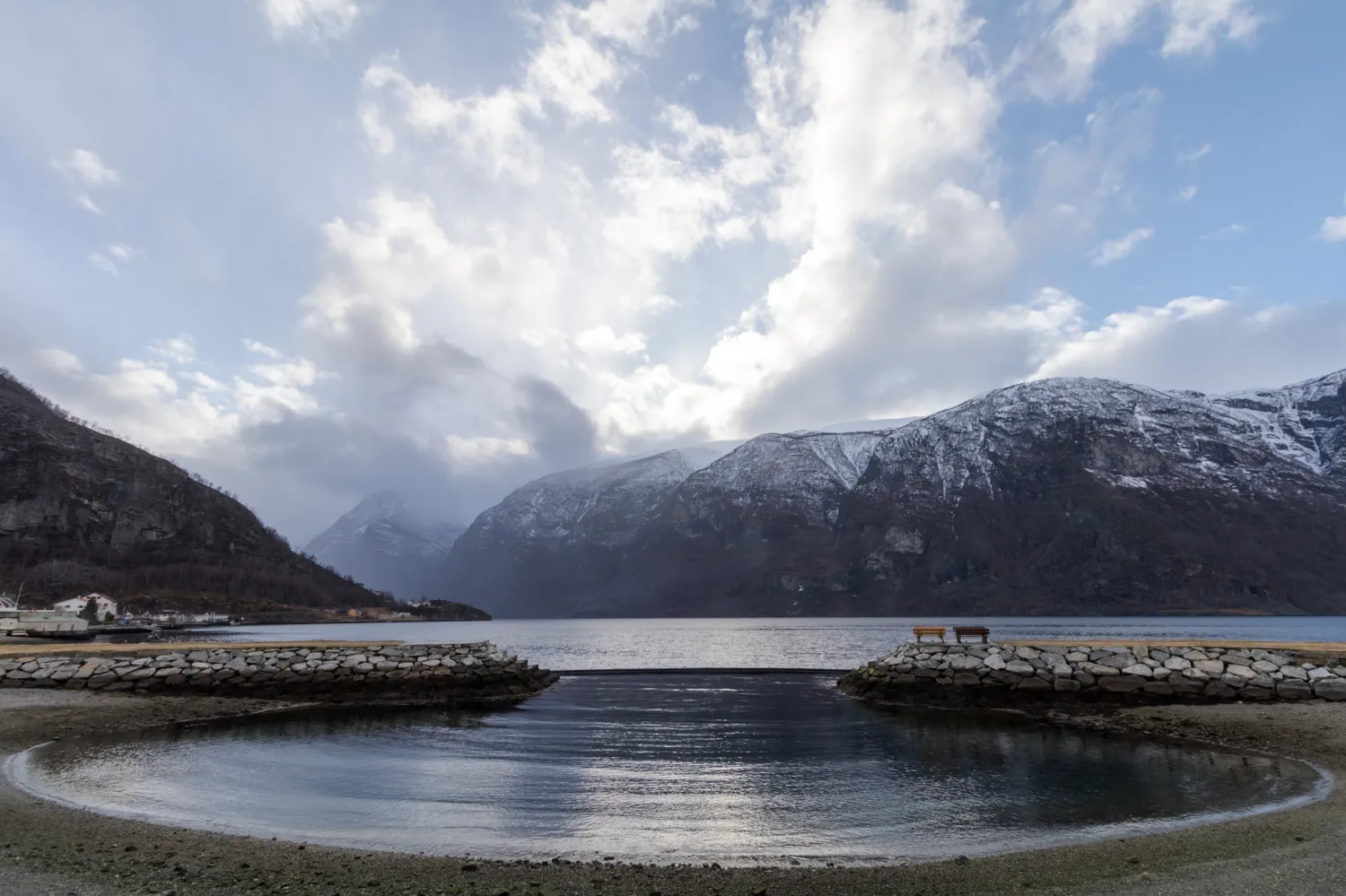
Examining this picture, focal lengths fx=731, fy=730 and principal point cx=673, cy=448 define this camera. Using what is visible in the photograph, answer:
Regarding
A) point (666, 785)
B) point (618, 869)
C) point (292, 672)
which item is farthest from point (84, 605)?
point (618, 869)

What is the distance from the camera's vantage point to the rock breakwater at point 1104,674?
32.3 m

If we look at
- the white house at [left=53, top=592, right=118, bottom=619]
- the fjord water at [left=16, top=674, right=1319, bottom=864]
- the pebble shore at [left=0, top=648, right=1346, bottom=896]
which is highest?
the white house at [left=53, top=592, right=118, bottom=619]

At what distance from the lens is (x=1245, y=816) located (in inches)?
619

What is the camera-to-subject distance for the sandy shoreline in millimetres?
11258

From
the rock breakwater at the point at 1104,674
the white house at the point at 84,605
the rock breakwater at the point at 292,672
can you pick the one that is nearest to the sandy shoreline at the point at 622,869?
the rock breakwater at the point at 1104,674

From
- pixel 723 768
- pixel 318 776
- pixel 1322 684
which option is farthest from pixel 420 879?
pixel 1322 684

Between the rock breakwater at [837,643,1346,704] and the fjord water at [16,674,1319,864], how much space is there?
6066mm

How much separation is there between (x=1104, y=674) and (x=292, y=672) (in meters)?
42.0

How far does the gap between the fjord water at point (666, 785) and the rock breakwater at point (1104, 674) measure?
19.9ft

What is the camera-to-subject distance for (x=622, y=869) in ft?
42.4

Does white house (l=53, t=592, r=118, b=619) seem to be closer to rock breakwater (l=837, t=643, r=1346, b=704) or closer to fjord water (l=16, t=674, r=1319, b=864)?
fjord water (l=16, t=674, r=1319, b=864)

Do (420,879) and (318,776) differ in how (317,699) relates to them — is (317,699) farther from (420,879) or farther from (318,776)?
(420,879)

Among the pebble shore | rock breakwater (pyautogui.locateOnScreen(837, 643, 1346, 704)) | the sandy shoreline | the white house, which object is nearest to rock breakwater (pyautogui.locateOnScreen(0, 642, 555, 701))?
rock breakwater (pyautogui.locateOnScreen(837, 643, 1346, 704))

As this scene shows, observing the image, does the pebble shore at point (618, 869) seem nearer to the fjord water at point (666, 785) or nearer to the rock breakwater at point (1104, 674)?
the fjord water at point (666, 785)
